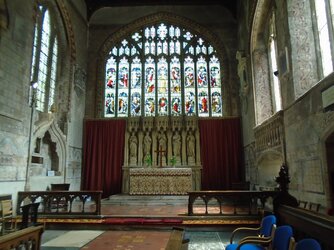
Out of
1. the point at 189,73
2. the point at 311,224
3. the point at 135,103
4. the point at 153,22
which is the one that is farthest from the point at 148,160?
the point at 311,224

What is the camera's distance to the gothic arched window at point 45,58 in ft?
33.1

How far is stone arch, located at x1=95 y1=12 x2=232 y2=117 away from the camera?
13.6m

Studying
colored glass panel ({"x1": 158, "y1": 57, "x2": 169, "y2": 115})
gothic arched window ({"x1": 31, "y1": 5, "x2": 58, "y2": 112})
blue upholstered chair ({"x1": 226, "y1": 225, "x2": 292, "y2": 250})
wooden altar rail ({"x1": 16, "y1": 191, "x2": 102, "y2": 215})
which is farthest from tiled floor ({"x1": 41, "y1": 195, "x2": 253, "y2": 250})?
colored glass panel ({"x1": 158, "y1": 57, "x2": 169, "y2": 115})

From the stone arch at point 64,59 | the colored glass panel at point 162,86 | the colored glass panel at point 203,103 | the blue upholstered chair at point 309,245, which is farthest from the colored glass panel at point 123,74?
the blue upholstered chair at point 309,245

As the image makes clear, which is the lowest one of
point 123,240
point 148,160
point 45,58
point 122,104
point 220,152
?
point 123,240

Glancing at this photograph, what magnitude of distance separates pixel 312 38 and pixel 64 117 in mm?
9007

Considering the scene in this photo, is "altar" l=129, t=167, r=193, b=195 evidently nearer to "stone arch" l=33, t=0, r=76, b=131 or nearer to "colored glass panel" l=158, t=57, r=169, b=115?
"colored glass panel" l=158, t=57, r=169, b=115

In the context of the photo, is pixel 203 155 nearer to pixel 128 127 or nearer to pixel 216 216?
pixel 128 127

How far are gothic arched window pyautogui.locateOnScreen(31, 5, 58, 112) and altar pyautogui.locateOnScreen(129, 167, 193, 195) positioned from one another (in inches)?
166

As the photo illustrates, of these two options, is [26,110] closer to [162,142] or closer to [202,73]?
[162,142]

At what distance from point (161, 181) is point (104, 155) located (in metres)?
3.32

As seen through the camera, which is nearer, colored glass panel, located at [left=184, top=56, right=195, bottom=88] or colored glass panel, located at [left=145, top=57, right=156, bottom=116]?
colored glass panel, located at [left=145, top=57, right=156, bottom=116]

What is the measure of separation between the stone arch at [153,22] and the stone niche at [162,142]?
1860 millimetres

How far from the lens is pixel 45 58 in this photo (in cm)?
1074
